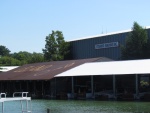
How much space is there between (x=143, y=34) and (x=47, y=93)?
775 inches

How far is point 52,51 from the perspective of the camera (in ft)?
270

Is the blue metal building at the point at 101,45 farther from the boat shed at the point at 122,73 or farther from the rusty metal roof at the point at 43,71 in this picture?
the boat shed at the point at 122,73

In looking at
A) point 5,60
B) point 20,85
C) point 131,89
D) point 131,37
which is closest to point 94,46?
point 131,37

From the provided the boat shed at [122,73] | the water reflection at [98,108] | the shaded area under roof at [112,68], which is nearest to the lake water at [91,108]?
the water reflection at [98,108]

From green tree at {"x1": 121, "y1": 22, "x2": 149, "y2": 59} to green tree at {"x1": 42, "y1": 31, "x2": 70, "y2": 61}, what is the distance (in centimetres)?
2024

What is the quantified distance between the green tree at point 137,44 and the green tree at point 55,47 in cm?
Answer: 2024

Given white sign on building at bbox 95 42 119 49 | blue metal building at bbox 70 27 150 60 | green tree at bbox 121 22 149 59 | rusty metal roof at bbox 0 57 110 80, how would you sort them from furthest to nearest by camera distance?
white sign on building at bbox 95 42 119 49, blue metal building at bbox 70 27 150 60, green tree at bbox 121 22 149 59, rusty metal roof at bbox 0 57 110 80

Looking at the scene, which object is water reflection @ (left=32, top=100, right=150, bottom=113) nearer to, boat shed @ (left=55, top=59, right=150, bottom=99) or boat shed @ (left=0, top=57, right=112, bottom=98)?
boat shed @ (left=55, top=59, right=150, bottom=99)

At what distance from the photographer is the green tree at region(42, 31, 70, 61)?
261 feet

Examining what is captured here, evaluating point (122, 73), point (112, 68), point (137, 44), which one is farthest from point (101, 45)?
point (122, 73)

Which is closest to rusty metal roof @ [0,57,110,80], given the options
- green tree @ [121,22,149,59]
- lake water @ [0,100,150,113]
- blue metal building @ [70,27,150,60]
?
green tree @ [121,22,149,59]

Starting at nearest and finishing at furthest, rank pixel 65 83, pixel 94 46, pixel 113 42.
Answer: pixel 65 83 < pixel 113 42 < pixel 94 46

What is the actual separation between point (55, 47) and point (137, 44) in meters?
25.0

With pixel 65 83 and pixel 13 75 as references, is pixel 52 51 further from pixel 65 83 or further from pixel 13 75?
pixel 65 83
